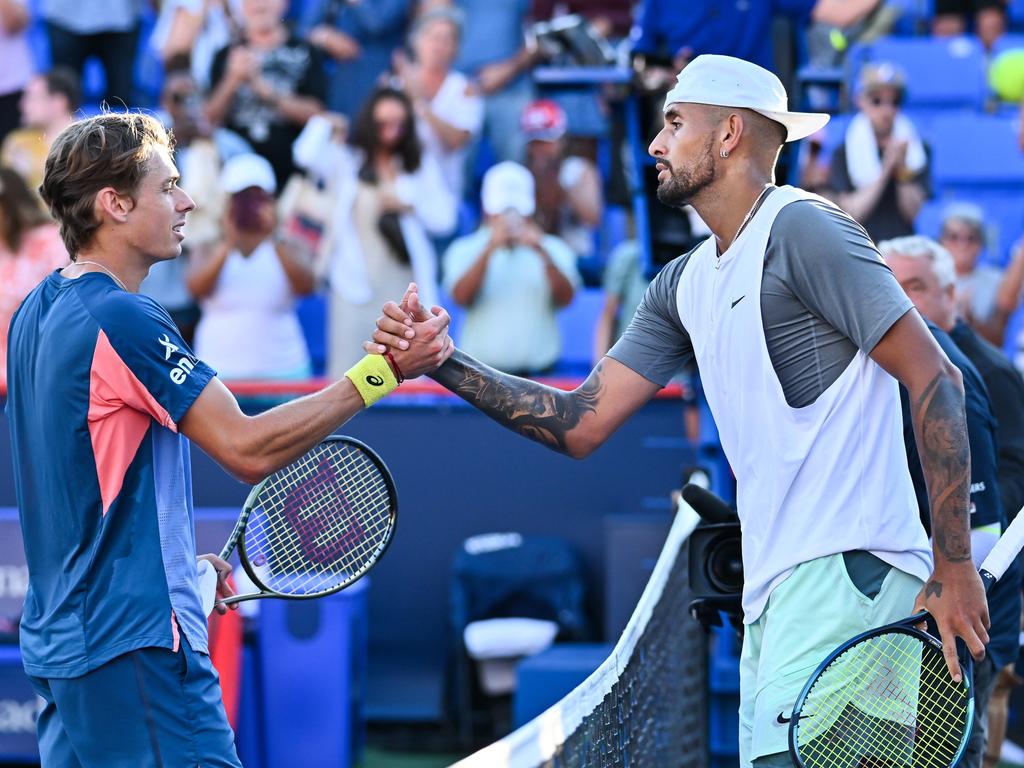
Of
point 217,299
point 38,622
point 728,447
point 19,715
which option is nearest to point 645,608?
point 728,447

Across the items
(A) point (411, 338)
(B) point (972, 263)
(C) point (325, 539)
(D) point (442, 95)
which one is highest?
(D) point (442, 95)

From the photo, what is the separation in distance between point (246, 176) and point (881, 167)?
3563 millimetres

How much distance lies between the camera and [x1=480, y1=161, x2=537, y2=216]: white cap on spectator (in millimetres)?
7973

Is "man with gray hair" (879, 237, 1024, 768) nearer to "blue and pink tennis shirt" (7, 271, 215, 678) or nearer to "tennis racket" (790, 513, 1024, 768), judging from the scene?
"tennis racket" (790, 513, 1024, 768)

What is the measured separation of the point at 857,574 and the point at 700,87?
112cm

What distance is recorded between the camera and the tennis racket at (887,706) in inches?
114

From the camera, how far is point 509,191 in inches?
315

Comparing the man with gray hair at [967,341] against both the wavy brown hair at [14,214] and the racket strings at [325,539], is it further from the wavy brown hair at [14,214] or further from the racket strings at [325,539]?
the wavy brown hair at [14,214]

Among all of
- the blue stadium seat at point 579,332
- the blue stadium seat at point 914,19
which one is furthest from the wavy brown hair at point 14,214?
the blue stadium seat at point 914,19

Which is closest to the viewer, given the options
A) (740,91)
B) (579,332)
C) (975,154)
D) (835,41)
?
(740,91)

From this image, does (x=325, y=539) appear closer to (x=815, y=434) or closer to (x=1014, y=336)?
(x=815, y=434)

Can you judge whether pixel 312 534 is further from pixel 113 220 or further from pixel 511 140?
pixel 511 140

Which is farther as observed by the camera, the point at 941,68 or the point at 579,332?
the point at 941,68

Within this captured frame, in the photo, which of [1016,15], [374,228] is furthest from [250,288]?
[1016,15]
